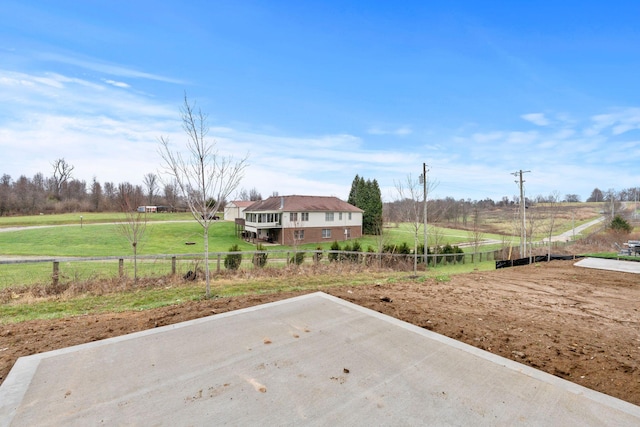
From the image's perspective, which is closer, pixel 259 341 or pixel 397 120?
pixel 259 341

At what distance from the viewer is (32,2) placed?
20.1 ft

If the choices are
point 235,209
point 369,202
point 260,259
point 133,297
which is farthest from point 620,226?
point 235,209

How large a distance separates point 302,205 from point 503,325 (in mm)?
30392

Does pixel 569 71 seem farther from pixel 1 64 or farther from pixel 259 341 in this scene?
pixel 1 64

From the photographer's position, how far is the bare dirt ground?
309 cm

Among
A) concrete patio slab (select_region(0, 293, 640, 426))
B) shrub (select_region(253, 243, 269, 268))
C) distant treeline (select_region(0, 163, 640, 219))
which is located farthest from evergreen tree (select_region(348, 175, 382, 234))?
concrete patio slab (select_region(0, 293, 640, 426))

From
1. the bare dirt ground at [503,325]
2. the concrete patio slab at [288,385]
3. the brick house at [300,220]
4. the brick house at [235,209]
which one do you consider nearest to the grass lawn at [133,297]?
the bare dirt ground at [503,325]

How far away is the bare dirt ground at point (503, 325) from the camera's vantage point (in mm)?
3086

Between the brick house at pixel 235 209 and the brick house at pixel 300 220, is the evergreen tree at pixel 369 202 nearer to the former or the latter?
the brick house at pixel 300 220

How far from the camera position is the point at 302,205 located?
3425cm

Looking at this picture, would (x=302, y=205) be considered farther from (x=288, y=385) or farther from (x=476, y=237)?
(x=288, y=385)

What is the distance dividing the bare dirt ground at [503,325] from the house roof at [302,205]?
26.3 meters

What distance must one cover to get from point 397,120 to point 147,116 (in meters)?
12.4

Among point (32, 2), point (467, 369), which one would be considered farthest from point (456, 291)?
point (32, 2)
